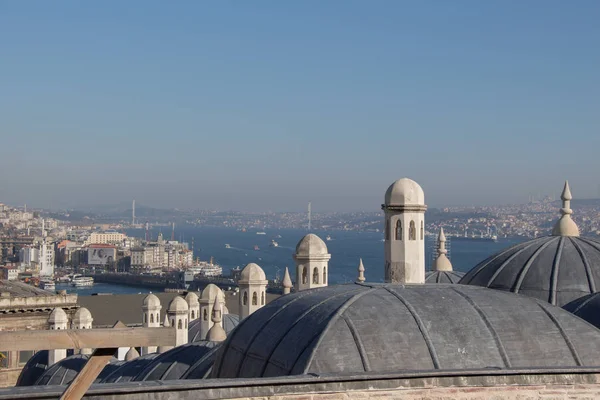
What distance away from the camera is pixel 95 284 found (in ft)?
534

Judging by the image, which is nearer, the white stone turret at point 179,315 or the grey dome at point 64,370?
the grey dome at point 64,370

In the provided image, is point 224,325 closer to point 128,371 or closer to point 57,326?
point 128,371

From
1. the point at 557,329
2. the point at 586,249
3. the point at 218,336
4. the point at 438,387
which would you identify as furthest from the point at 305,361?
the point at 218,336

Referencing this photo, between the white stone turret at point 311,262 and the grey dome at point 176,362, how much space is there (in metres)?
2.30

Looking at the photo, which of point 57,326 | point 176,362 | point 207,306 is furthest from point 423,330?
point 57,326

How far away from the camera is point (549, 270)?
15383 mm

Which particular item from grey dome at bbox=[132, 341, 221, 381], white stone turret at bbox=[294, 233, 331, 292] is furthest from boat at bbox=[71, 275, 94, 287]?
white stone turret at bbox=[294, 233, 331, 292]

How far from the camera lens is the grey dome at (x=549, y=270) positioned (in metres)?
15.1

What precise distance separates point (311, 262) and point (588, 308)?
22.2ft

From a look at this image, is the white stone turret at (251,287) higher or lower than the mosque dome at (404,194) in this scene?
lower

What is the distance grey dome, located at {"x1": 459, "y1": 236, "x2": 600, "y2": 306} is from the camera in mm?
15125

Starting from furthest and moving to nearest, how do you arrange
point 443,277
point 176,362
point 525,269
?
point 443,277 → point 176,362 → point 525,269

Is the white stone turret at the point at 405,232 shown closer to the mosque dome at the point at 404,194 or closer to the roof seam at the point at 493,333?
the mosque dome at the point at 404,194

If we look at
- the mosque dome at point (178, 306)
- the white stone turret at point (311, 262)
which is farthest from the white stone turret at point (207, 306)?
the white stone turret at point (311, 262)
